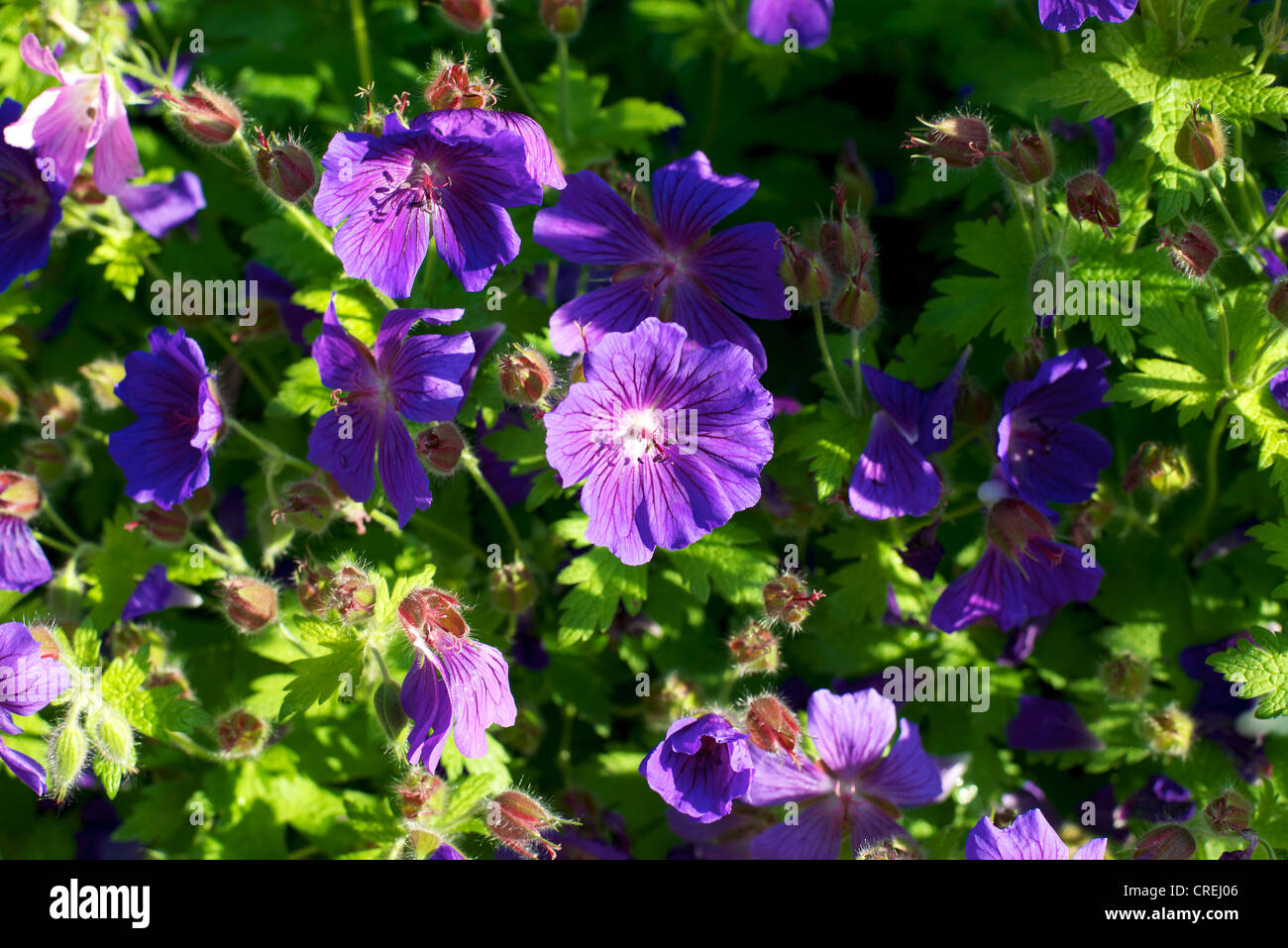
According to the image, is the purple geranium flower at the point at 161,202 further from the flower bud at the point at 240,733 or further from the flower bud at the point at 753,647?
the flower bud at the point at 753,647

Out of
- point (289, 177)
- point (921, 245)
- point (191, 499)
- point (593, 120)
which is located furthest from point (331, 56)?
point (921, 245)

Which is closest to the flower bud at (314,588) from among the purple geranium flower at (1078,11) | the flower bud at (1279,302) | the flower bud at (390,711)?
the flower bud at (390,711)

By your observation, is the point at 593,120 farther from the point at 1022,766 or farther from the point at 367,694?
the point at 1022,766

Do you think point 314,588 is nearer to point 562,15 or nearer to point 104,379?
point 104,379
